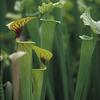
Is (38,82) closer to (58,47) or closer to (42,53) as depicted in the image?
(42,53)

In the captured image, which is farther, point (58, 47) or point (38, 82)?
point (58, 47)

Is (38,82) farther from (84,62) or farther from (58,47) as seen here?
(58,47)

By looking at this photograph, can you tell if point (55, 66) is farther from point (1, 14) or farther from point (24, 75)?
point (24, 75)

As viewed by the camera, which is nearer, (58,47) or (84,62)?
(84,62)

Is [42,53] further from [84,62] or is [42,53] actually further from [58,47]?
[58,47]

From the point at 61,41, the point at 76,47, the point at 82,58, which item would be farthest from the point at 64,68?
the point at 76,47

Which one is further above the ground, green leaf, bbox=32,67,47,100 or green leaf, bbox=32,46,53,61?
green leaf, bbox=32,46,53,61

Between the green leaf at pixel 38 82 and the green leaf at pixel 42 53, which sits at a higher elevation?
the green leaf at pixel 42 53

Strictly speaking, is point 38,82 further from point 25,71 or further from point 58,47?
point 58,47

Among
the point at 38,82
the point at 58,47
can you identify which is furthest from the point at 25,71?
the point at 58,47

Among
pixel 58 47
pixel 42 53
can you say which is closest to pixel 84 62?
pixel 42 53

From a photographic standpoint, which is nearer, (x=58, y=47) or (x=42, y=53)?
(x=42, y=53)
